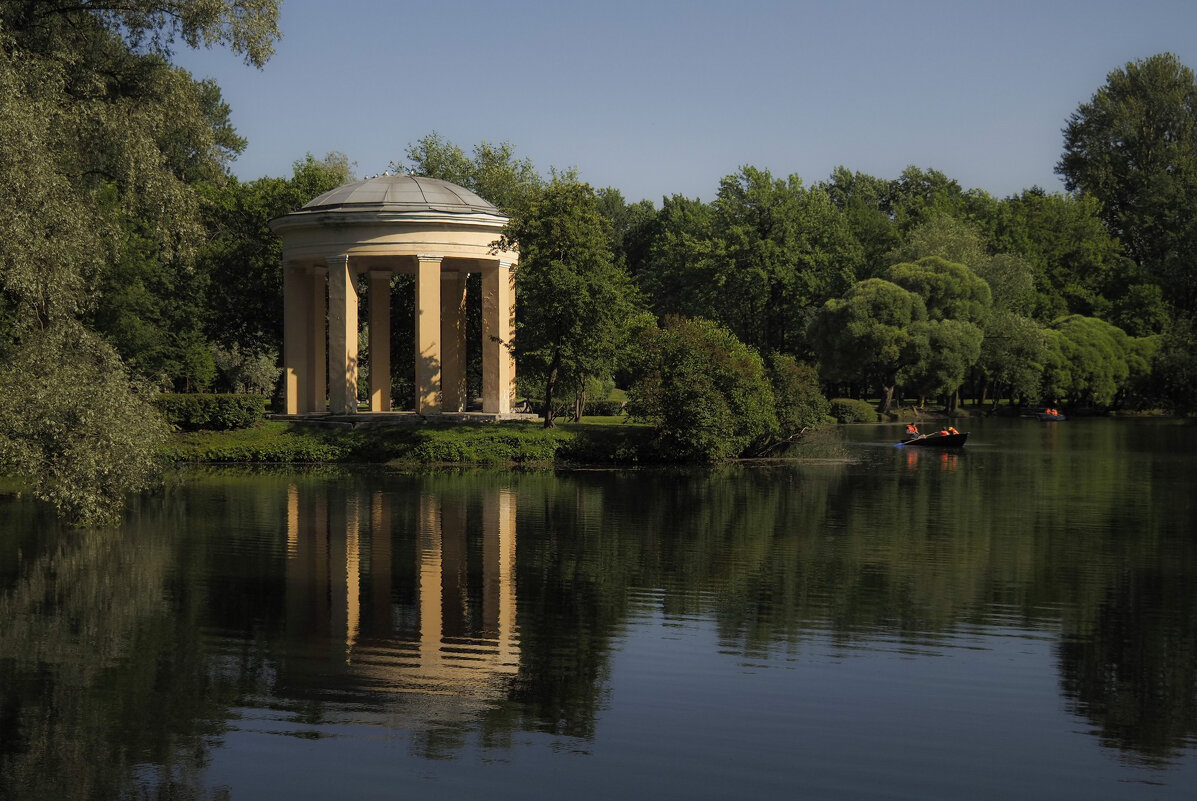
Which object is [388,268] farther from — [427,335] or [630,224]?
[630,224]

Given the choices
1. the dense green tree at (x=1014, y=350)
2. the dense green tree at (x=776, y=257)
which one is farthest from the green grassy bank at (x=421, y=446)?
the dense green tree at (x=1014, y=350)

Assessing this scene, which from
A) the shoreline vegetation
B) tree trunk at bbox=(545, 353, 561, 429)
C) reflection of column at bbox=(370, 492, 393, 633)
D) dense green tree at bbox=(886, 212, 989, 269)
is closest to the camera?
reflection of column at bbox=(370, 492, 393, 633)

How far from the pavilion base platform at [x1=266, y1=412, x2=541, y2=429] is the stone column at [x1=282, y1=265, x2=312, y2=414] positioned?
3.31 feet

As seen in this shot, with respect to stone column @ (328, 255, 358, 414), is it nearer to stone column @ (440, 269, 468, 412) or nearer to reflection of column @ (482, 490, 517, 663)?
stone column @ (440, 269, 468, 412)

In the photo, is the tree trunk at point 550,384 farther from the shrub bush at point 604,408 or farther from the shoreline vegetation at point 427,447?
the shrub bush at point 604,408

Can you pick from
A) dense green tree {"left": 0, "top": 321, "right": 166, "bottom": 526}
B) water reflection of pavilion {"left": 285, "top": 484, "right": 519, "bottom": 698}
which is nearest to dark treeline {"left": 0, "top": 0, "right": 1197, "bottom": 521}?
dense green tree {"left": 0, "top": 321, "right": 166, "bottom": 526}

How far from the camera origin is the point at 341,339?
171 feet

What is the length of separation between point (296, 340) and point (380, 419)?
580 cm

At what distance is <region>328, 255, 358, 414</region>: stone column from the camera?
51719 millimetres

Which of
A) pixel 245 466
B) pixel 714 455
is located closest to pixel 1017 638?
pixel 714 455

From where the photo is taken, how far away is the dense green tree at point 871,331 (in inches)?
3123

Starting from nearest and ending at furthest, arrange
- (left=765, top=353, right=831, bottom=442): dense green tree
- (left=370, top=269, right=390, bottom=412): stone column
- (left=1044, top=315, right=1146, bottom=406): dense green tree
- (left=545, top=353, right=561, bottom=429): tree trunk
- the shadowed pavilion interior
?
(left=765, top=353, right=831, bottom=442): dense green tree → (left=545, top=353, right=561, bottom=429): tree trunk → the shadowed pavilion interior → (left=370, top=269, right=390, bottom=412): stone column → (left=1044, top=315, right=1146, bottom=406): dense green tree

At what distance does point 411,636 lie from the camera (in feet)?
52.9

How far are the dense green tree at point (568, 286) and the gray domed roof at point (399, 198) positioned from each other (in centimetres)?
451
